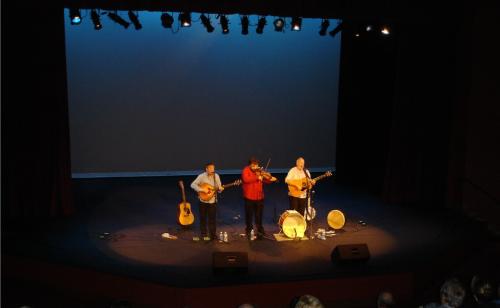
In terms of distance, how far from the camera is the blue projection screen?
44.7 ft

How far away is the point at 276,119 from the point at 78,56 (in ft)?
16.4

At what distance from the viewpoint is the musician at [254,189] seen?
30.3ft

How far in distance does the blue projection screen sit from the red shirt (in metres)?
5.24

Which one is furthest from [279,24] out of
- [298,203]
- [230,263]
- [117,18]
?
[230,263]

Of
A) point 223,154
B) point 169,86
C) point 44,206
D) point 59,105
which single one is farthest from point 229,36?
point 44,206

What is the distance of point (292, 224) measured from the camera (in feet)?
31.2

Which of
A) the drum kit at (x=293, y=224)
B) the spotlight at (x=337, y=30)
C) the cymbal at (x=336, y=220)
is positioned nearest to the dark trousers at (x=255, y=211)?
the drum kit at (x=293, y=224)

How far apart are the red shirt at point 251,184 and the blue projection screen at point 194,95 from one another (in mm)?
5239

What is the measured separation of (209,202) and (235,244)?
80 centimetres

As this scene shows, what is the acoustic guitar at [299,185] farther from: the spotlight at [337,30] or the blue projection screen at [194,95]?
the blue projection screen at [194,95]

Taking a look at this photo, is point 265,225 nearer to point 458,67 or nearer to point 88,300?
point 88,300

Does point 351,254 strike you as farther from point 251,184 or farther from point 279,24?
point 279,24

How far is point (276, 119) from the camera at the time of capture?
14742 mm

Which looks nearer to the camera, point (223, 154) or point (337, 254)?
point (337, 254)
